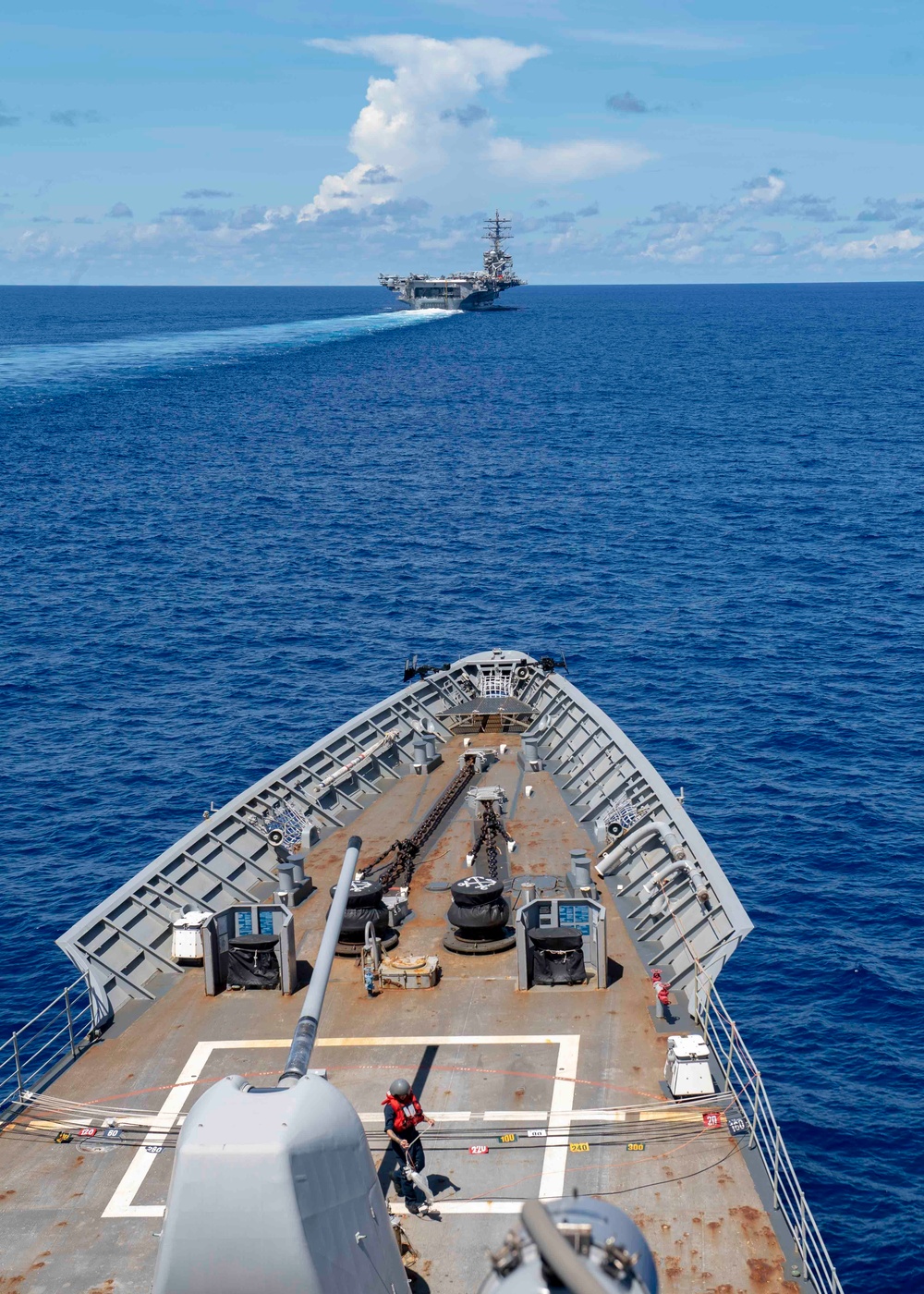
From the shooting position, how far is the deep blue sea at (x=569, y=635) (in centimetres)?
3709

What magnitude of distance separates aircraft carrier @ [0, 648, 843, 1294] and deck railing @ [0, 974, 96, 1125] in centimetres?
21

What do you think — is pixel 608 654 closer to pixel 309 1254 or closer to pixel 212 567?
pixel 212 567

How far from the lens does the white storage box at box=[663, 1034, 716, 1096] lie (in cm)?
2088

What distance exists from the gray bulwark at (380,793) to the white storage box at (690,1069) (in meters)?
3.03

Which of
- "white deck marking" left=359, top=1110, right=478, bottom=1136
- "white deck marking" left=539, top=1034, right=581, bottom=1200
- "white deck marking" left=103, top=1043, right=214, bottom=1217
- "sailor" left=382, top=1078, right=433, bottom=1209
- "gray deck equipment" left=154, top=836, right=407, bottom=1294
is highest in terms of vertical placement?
"gray deck equipment" left=154, top=836, right=407, bottom=1294

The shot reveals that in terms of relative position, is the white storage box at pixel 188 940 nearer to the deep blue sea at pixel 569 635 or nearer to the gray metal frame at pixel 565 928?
the gray metal frame at pixel 565 928

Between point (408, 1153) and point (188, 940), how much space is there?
376 inches

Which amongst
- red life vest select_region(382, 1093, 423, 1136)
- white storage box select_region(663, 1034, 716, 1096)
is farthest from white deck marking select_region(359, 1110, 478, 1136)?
white storage box select_region(663, 1034, 716, 1096)

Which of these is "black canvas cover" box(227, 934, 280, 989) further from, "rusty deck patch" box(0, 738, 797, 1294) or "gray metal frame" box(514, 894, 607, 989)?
"gray metal frame" box(514, 894, 607, 989)

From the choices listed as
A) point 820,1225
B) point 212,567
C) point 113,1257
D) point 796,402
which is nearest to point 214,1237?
point 113,1257

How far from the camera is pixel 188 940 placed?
26312 mm

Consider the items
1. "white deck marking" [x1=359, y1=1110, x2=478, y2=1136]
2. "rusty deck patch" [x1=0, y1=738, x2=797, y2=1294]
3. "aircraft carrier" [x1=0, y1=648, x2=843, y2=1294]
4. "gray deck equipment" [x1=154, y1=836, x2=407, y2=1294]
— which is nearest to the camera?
"gray deck equipment" [x1=154, y1=836, x2=407, y2=1294]

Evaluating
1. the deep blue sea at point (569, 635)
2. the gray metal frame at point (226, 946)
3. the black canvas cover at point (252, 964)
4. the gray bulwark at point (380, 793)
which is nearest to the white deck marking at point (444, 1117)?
the gray metal frame at point (226, 946)

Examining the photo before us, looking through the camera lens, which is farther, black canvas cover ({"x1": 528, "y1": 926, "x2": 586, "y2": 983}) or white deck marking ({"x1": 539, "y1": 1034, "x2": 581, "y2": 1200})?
black canvas cover ({"x1": 528, "y1": 926, "x2": 586, "y2": 983})
